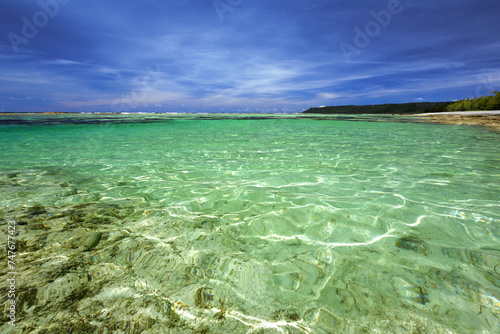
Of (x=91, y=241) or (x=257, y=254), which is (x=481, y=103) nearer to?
(x=257, y=254)

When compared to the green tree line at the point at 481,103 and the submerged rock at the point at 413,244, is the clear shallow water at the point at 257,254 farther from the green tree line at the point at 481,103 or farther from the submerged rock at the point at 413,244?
the green tree line at the point at 481,103

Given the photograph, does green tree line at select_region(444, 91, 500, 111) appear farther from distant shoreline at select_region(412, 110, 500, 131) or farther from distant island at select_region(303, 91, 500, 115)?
distant shoreline at select_region(412, 110, 500, 131)

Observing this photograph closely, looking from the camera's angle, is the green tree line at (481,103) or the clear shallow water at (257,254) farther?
the green tree line at (481,103)

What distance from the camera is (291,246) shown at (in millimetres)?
2279

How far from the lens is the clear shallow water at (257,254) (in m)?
1.48

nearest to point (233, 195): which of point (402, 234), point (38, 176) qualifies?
point (402, 234)

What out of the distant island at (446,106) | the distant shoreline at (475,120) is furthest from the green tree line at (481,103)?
the distant shoreline at (475,120)

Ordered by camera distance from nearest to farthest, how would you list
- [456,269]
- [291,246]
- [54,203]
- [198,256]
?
[456,269] < [198,256] < [291,246] < [54,203]

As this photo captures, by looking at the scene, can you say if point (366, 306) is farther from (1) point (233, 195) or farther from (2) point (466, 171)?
(2) point (466, 171)

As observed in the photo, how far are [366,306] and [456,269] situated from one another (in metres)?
1.05

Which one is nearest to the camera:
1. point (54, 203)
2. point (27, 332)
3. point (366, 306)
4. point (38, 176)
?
point (27, 332)

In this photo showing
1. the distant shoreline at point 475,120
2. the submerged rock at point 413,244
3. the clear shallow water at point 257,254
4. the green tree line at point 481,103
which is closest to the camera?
the clear shallow water at point 257,254

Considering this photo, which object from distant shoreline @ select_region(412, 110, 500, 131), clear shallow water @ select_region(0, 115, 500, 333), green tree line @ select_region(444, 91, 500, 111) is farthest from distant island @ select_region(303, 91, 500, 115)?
clear shallow water @ select_region(0, 115, 500, 333)

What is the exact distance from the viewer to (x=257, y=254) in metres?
2.15
